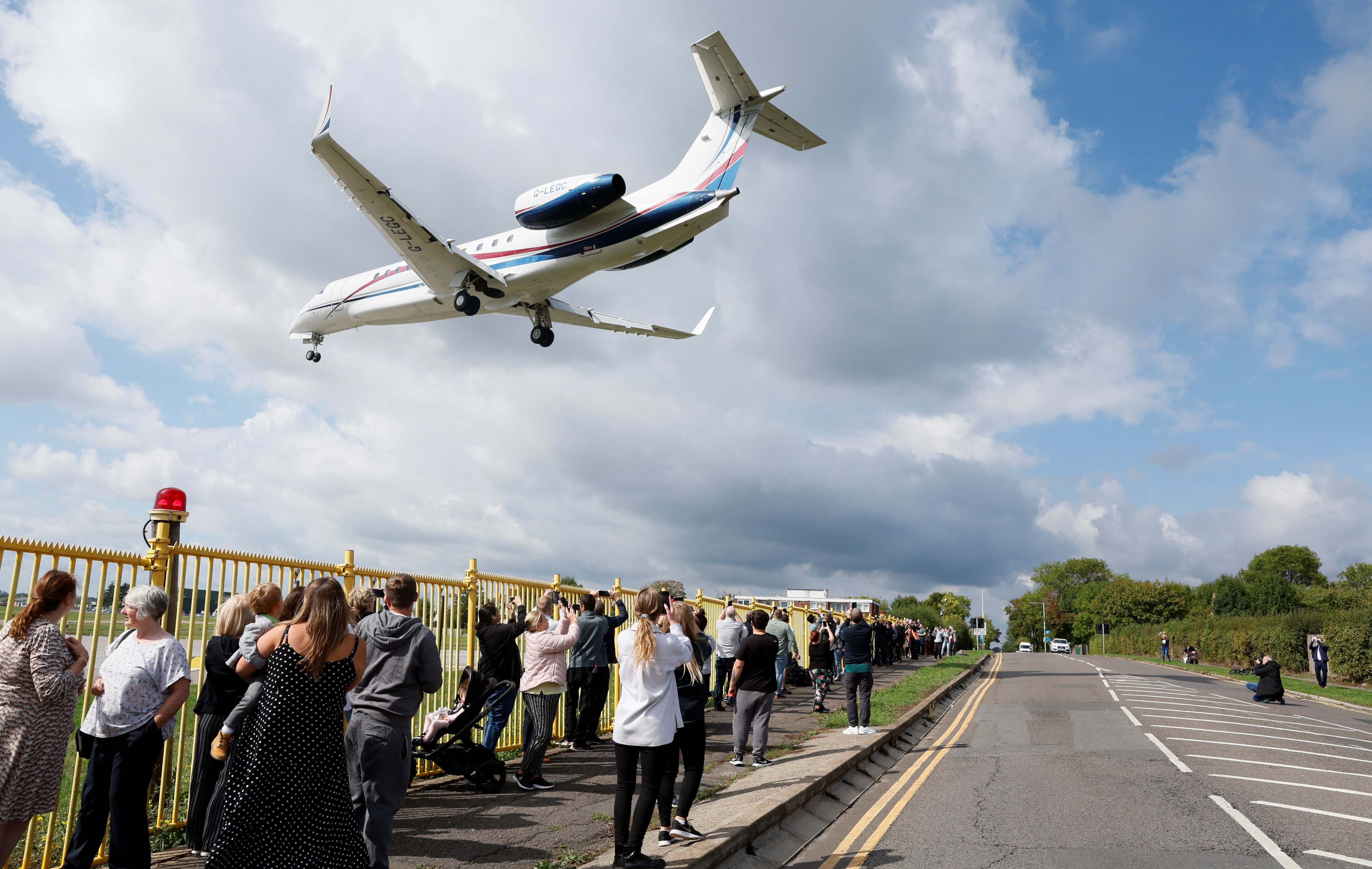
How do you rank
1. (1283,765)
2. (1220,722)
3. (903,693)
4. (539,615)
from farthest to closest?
(903,693)
(1220,722)
(1283,765)
(539,615)

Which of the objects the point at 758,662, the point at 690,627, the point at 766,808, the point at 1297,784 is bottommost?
the point at 1297,784

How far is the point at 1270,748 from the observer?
1259cm

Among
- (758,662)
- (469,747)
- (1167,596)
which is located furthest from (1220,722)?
(1167,596)

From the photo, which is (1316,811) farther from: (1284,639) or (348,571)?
(1284,639)

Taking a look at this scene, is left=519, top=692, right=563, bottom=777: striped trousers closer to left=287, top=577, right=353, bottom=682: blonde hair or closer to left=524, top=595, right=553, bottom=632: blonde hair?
left=524, top=595, right=553, bottom=632: blonde hair

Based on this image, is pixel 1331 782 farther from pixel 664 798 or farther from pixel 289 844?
pixel 289 844

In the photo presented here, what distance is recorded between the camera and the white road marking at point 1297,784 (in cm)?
927

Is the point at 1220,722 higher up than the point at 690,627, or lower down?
lower down

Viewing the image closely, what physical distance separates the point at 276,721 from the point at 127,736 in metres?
1.56

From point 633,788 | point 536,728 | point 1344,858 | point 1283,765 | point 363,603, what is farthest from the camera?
point 1283,765

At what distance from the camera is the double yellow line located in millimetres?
6691

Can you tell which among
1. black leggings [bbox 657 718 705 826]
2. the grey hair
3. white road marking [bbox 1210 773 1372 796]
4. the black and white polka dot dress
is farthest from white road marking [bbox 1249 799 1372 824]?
the grey hair

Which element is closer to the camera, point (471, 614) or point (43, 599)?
point (43, 599)

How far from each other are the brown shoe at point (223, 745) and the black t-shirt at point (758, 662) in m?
5.56
